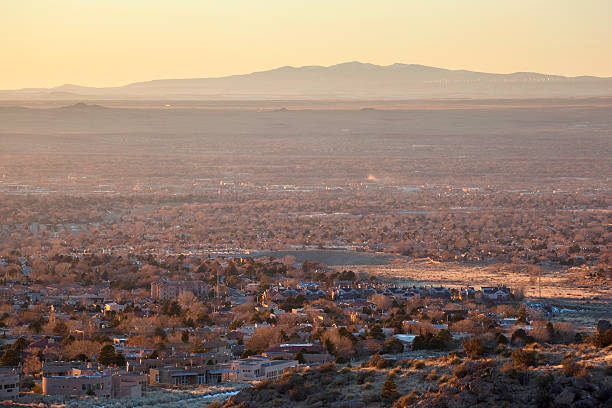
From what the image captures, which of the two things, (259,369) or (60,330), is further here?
(60,330)

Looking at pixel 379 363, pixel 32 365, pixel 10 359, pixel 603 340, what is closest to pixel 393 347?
pixel 379 363

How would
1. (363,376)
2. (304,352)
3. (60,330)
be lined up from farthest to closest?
(60,330), (304,352), (363,376)

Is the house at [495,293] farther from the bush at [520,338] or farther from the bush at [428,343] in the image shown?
the bush at [428,343]

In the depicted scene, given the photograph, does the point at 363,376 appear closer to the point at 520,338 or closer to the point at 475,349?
the point at 475,349

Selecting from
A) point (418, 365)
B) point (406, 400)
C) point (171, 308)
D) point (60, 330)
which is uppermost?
point (406, 400)

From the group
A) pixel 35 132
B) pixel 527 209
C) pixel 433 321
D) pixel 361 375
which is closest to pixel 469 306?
pixel 433 321

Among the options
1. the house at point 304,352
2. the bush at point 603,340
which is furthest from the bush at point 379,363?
the bush at point 603,340

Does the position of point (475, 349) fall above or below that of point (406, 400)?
below
